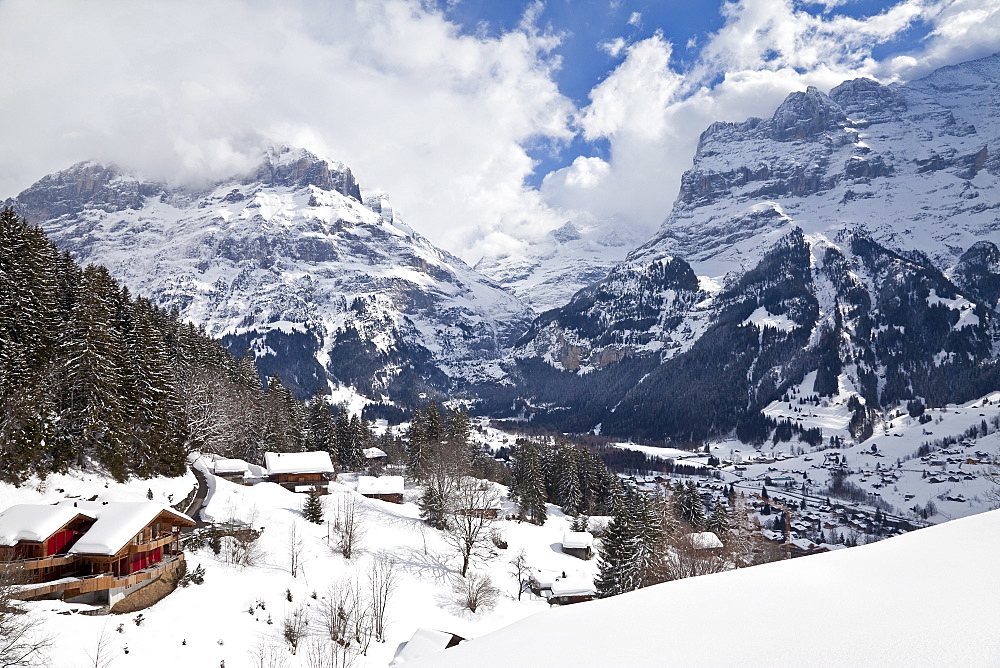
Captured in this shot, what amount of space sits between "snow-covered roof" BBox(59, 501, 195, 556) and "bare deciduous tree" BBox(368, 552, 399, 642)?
12.5 m

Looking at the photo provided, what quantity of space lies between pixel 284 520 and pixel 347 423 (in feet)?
157

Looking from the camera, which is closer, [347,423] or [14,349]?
[14,349]

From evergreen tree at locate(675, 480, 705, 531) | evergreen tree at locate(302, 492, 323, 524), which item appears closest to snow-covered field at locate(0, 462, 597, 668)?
evergreen tree at locate(302, 492, 323, 524)

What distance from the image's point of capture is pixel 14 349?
32188mm

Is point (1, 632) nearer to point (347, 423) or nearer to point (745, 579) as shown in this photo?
point (745, 579)

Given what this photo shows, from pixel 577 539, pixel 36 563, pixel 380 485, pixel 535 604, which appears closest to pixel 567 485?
pixel 577 539

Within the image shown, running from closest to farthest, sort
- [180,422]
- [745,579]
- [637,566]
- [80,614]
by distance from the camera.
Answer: [745,579] < [80,614] < [637,566] < [180,422]

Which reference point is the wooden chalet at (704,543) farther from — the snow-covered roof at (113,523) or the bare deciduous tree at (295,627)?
the snow-covered roof at (113,523)

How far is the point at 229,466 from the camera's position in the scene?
199 feet

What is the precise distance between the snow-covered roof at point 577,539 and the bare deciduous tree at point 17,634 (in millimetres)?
45427

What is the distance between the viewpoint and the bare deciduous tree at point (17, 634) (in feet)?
65.1

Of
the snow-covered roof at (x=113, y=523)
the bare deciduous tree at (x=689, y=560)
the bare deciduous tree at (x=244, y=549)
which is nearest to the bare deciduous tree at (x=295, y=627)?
the bare deciduous tree at (x=244, y=549)

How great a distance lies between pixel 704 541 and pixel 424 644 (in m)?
38.6

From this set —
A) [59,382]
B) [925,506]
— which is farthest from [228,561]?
[925,506]
